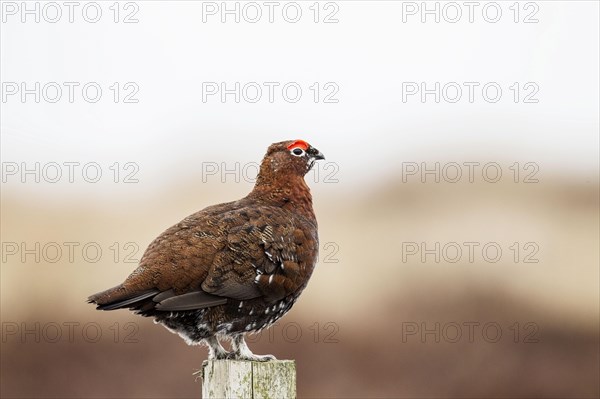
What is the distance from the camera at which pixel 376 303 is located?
492 inches

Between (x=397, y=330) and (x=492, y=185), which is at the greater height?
(x=492, y=185)

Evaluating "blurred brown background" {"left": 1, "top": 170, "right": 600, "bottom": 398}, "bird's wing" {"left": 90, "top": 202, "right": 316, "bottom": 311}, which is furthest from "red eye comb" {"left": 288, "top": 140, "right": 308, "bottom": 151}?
"blurred brown background" {"left": 1, "top": 170, "right": 600, "bottom": 398}

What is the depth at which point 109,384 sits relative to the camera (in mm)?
11305

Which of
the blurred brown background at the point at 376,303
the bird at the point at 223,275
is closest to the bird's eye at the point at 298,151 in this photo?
the bird at the point at 223,275

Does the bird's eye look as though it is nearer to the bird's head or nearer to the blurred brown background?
the bird's head

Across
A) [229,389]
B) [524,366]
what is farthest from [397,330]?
[229,389]

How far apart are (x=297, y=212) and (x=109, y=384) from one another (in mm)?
4649

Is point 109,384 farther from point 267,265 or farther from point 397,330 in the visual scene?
point 267,265

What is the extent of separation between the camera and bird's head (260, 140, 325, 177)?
7738 millimetres

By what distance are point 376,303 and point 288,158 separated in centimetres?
507

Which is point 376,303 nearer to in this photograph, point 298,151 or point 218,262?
point 298,151

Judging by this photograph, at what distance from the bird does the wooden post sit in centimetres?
72

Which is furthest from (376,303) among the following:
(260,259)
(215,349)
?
(260,259)

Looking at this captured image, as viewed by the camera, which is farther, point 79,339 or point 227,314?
point 79,339
